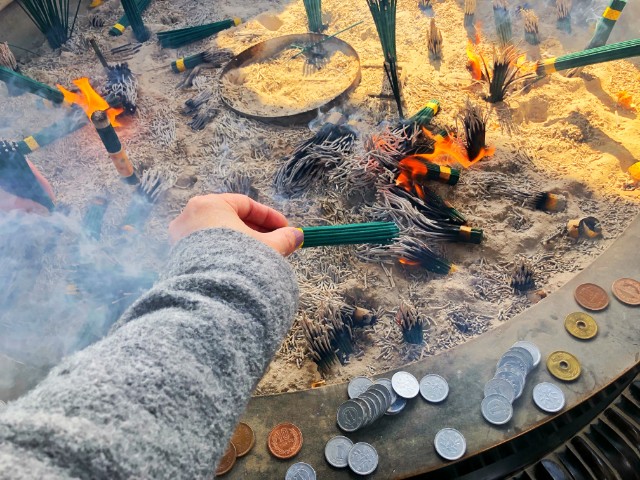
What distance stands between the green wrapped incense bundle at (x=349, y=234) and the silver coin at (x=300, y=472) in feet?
3.71

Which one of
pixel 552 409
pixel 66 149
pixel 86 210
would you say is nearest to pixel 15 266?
pixel 86 210

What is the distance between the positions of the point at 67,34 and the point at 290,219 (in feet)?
14.5

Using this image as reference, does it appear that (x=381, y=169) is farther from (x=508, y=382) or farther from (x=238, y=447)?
A: (x=238, y=447)

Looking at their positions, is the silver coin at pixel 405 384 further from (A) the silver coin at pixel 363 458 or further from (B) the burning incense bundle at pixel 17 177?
(B) the burning incense bundle at pixel 17 177

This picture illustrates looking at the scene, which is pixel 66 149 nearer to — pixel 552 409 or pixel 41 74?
pixel 41 74

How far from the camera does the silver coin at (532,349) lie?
94.2 inches

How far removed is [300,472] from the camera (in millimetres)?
2178

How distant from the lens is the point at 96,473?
0.93 m

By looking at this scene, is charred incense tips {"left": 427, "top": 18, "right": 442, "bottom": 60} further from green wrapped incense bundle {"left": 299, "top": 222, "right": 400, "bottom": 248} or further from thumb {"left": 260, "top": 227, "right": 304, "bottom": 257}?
thumb {"left": 260, "top": 227, "right": 304, "bottom": 257}

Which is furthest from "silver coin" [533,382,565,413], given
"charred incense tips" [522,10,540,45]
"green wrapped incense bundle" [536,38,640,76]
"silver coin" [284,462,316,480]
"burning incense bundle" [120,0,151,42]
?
"burning incense bundle" [120,0,151,42]

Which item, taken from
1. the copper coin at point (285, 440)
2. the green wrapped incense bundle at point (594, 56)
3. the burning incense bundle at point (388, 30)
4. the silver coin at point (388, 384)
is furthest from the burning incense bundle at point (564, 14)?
the copper coin at point (285, 440)

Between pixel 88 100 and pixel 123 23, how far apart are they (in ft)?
5.78

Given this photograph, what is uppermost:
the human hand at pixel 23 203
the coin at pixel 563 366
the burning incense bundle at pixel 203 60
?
the burning incense bundle at pixel 203 60

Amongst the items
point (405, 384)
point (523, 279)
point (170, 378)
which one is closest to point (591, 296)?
point (523, 279)
